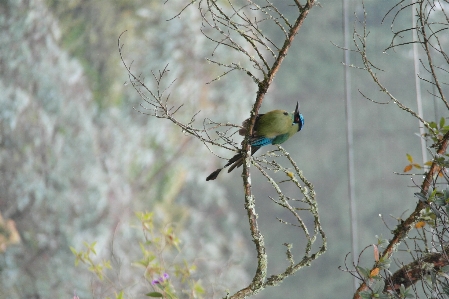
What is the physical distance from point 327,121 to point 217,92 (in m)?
0.60

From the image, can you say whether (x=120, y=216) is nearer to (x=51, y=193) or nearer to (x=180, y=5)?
(x=51, y=193)

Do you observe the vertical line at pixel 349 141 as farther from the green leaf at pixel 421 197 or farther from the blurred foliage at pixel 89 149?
the green leaf at pixel 421 197

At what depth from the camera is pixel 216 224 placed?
2604 millimetres

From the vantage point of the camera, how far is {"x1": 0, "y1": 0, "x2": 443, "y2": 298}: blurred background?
2.27m

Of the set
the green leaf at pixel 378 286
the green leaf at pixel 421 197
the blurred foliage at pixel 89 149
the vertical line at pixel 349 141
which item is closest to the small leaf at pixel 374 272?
the green leaf at pixel 378 286

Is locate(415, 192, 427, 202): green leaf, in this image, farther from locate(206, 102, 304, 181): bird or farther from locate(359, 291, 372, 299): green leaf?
locate(206, 102, 304, 181): bird

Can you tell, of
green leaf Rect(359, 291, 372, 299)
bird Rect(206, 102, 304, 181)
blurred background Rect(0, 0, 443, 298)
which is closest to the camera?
green leaf Rect(359, 291, 372, 299)

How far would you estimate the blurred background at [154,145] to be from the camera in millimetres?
2271

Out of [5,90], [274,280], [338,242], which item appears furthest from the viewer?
[338,242]

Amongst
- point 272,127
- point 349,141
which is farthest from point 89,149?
point 272,127

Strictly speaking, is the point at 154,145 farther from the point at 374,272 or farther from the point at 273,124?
the point at 374,272

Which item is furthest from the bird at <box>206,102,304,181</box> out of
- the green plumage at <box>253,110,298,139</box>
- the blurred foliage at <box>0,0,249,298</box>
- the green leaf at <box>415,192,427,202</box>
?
the blurred foliage at <box>0,0,249,298</box>

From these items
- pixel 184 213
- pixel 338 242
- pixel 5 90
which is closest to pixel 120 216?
pixel 184 213

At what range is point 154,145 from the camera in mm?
2539
